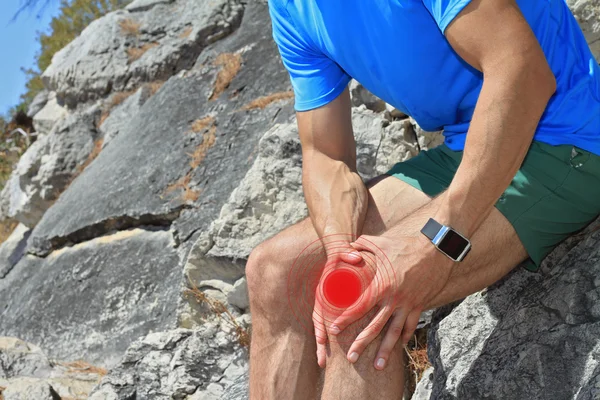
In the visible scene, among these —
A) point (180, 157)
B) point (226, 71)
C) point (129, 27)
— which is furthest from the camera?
point (129, 27)

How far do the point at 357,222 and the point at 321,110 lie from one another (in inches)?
21.3

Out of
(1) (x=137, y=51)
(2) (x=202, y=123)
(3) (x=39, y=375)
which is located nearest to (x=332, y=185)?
(3) (x=39, y=375)

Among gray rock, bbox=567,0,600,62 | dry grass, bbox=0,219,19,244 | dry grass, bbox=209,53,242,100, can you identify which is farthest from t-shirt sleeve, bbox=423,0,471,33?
dry grass, bbox=0,219,19,244

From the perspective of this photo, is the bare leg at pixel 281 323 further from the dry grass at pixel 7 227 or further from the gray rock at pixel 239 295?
the dry grass at pixel 7 227

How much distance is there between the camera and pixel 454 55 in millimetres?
2203

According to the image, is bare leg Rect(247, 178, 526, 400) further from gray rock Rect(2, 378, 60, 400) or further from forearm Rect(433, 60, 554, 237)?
gray rock Rect(2, 378, 60, 400)

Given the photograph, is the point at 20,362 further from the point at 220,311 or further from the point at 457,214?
the point at 457,214

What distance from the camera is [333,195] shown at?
242 cm

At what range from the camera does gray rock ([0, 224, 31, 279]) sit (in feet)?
25.3

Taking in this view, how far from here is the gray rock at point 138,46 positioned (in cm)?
829

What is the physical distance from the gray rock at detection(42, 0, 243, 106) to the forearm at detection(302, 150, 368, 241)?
5.74 m

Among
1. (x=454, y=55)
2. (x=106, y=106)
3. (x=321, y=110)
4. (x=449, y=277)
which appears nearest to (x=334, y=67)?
(x=321, y=110)

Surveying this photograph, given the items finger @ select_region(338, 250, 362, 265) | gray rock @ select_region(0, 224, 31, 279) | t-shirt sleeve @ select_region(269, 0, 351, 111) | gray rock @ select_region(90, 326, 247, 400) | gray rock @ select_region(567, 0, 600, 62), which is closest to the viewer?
finger @ select_region(338, 250, 362, 265)

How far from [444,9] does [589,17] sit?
1630 mm
